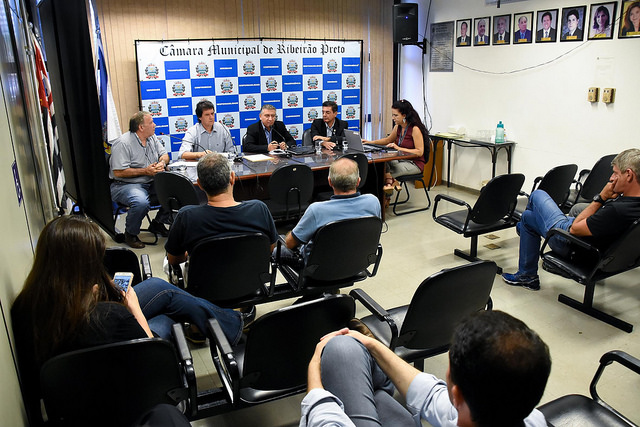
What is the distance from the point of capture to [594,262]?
10.3 feet

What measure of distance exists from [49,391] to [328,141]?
4.50 metres

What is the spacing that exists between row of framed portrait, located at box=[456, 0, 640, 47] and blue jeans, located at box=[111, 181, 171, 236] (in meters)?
4.27

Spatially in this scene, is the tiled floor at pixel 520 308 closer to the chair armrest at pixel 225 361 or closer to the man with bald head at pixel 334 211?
the chair armrest at pixel 225 361

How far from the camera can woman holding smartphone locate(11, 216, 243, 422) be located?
62.1 inches

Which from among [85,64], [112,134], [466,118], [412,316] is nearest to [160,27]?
[112,134]

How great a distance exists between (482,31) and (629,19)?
5.80 ft

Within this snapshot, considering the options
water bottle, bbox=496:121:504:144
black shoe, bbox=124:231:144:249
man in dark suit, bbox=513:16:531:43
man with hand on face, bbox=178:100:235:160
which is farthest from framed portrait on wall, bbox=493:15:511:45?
black shoe, bbox=124:231:144:249

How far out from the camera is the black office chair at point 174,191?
4.07m

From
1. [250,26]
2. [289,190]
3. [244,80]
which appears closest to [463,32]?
[250,26]

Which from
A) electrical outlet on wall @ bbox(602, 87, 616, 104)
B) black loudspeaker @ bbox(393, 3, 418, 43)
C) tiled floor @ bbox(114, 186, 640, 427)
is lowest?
tiled floor @ bbox(114, 186, 640, 427)

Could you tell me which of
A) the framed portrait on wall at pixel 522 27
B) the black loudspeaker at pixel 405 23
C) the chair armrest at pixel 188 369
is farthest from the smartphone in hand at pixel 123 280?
the black loudspeaker at pixel 405 23

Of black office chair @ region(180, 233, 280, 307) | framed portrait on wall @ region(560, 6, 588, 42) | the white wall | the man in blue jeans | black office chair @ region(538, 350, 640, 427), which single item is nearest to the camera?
the man in blue jeans

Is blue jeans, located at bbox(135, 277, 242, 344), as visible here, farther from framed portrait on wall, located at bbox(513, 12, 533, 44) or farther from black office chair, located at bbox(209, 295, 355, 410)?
framed portrait on wall, located at bbox(513, 12, 533, 44)

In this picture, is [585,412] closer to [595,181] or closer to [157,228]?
[595,181]
